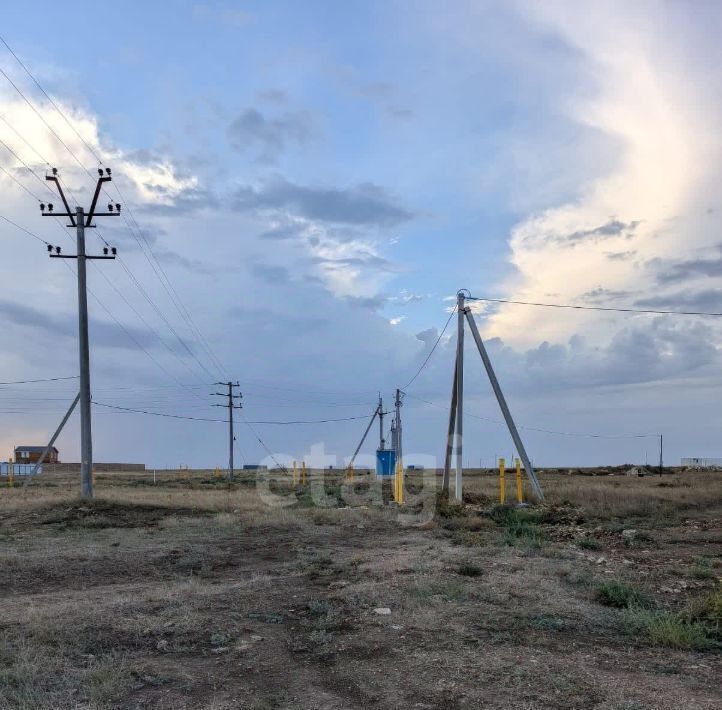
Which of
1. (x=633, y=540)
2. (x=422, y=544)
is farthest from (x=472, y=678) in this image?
(x=633, y=540)

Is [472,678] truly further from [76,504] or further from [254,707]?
[76,504]

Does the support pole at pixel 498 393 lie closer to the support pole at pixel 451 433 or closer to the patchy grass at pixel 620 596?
the support pole at pixel 451 433

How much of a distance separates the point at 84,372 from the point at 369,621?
776 inches

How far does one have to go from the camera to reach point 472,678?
5.35 meters

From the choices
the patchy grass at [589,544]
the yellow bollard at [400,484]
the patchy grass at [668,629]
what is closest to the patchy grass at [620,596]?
the patchy grass at [668,629]

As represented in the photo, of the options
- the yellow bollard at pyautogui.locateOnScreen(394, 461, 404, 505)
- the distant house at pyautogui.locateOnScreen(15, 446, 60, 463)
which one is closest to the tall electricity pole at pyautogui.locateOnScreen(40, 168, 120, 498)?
the yellow bollard at pyautogui.locateOnScreen(394, 461, 404, 505)

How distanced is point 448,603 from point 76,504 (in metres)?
17.7

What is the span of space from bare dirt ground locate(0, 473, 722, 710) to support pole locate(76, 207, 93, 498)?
8.63 m

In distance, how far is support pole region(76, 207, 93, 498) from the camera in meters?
23.6

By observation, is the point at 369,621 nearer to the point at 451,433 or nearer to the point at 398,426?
the point at 451,433

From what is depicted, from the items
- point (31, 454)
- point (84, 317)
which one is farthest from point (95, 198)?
point (31, 454)

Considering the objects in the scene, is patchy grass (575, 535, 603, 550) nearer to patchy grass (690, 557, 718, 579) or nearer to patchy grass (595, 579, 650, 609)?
patchy grass (690, 557, 718, 579)

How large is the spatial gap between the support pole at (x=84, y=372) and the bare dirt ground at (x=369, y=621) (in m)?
8.63

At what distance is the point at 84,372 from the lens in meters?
24.2
